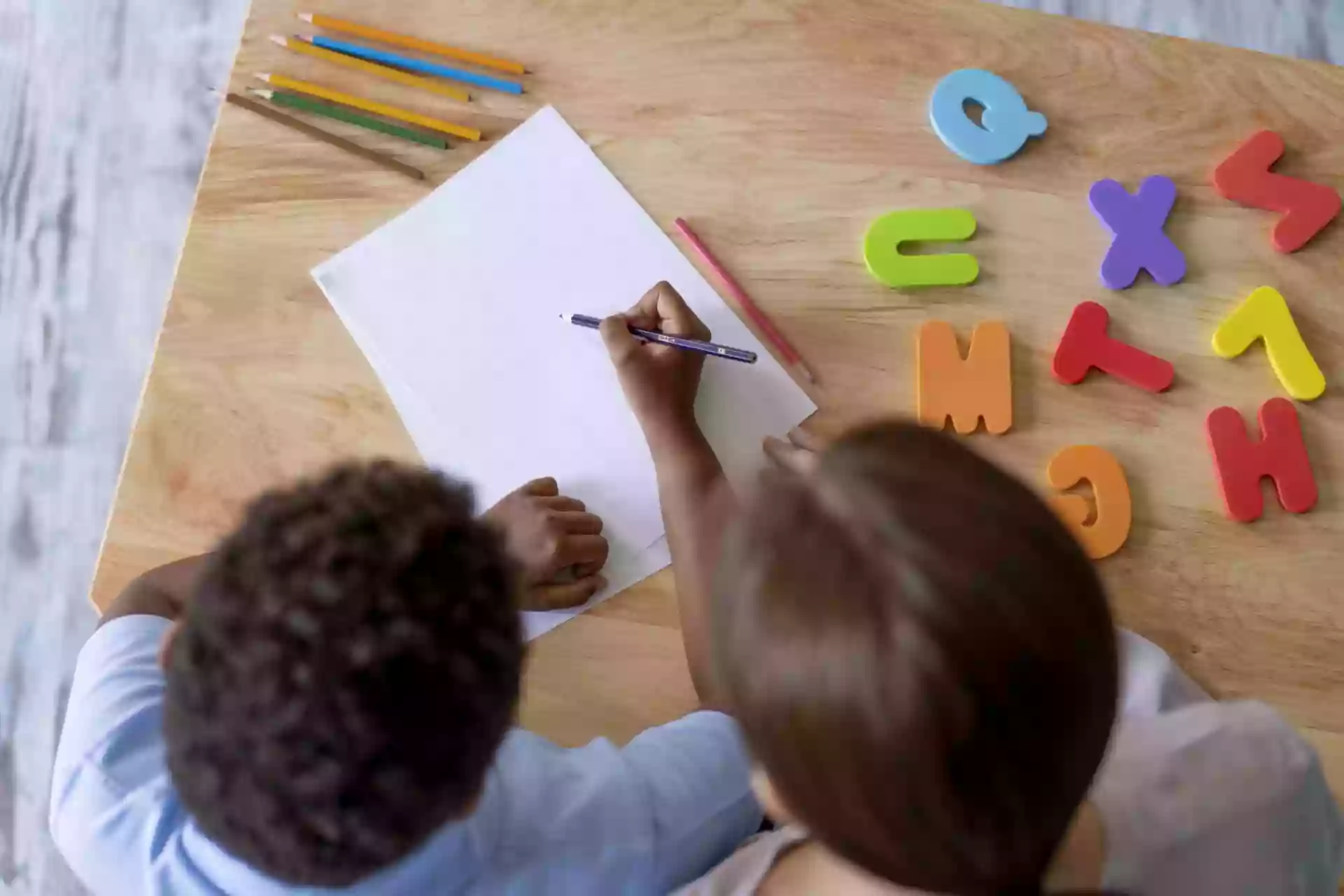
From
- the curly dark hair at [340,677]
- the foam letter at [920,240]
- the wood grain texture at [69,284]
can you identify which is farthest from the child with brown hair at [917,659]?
the wood grain texture at [69,284]

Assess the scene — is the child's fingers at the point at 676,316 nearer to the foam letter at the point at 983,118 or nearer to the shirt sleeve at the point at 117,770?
the foam letter at the point at 983,118

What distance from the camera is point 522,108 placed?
2.62 feet

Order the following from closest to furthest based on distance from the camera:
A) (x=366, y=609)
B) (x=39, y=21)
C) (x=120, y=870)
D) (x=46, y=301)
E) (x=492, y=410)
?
(x=366, y=609) → (x=120, y=870) → (x=492, y=410) → (x=46, y=301) → (x=39, y=21)

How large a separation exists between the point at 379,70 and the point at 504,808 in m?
0.54

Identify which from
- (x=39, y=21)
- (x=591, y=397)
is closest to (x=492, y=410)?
(x=591, y=397)

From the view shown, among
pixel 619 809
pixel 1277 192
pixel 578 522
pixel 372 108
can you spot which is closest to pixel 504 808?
pixel 619 809

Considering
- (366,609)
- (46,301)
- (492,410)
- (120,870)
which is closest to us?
(366,609)

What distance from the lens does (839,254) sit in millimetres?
761

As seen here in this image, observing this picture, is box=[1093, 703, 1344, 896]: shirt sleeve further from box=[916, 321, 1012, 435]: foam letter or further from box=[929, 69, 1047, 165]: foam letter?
box=[929, 69, 1047, 165]: foam letter

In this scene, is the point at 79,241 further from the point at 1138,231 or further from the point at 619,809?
the point at 1138,231

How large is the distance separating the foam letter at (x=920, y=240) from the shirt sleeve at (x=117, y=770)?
542mm

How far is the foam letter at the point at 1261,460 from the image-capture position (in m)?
0.70

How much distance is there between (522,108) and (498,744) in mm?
501

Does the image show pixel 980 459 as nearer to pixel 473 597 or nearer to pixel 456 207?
pixel 473 597
